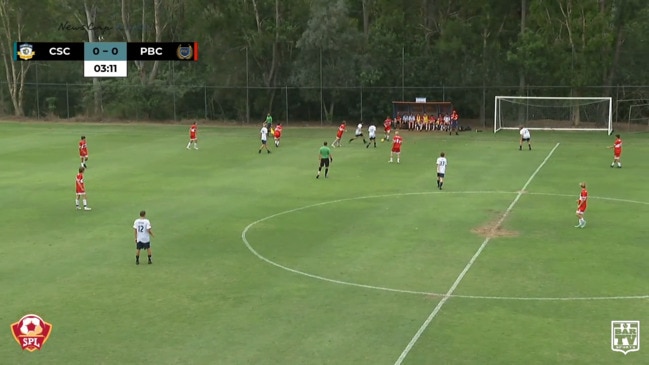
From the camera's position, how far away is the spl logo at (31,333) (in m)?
17.3

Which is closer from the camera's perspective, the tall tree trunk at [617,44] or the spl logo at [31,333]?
the spl logo at [31,333]

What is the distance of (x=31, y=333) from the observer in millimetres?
17672

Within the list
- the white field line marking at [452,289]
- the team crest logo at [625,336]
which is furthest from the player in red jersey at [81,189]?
the team crest logo at [625,336]

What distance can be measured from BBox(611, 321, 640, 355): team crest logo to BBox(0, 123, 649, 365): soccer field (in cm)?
24

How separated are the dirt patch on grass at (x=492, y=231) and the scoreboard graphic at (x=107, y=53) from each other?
172ft

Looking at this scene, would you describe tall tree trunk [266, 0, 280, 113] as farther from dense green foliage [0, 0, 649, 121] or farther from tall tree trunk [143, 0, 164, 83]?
tall tree trunk [143, 0, 164, 83]

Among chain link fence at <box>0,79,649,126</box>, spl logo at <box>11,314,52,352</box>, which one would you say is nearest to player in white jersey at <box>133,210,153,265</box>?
spl logo at <box>11,314,52,352</box>

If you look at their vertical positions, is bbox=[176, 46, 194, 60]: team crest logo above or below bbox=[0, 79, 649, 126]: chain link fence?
above

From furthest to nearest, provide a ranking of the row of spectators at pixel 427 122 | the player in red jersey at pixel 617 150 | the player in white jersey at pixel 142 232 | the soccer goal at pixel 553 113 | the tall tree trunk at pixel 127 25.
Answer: the tall tree trunk at pixel 127 25
the soccer goal at pixel 553 113
the row of spectators at pixel 427 122
the player in red jersey at pixel 617 150
the player in white jersey at pixel 142 232

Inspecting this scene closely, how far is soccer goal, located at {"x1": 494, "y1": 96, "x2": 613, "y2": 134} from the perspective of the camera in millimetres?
68438

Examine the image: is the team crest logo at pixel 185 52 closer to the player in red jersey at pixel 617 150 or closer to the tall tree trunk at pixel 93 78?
the tall tree trunk at pixel 93 78

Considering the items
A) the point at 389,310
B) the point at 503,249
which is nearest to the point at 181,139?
the point at 503,249

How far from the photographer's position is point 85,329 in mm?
19266

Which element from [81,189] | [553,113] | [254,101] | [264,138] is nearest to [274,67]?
[254,101]
